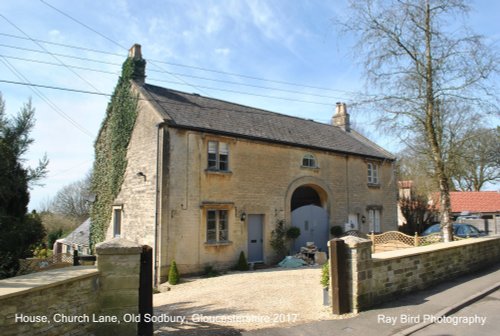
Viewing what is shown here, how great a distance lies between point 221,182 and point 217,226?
6.13 feet

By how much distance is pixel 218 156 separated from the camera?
1638 centimetres

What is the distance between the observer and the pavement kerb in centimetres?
672

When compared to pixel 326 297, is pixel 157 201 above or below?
above

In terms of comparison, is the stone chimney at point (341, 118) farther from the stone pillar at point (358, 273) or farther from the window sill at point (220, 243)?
the stone pillar at point (358, 273)

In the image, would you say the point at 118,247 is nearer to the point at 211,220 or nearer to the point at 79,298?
the point at 79,298

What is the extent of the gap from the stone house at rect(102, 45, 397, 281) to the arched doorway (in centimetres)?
5

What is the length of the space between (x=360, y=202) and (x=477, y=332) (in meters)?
16.2

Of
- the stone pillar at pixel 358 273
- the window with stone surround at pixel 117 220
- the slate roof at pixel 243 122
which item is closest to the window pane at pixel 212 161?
the slate roof at pixel 243 122

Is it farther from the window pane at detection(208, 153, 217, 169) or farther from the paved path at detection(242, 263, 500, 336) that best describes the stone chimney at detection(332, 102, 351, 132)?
the paved path at detection(242, 263, 500, 336)

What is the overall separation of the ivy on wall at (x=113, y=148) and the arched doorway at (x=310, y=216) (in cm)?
881

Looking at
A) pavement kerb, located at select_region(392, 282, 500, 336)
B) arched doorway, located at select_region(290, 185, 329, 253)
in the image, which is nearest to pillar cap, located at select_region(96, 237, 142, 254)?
pavement kerb, located at select_region(392, 282, 500, 336)

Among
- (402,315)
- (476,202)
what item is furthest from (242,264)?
(476,202)

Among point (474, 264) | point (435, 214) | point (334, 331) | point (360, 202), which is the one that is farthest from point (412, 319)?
point (435, 214)

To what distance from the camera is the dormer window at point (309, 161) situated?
19906 mm
